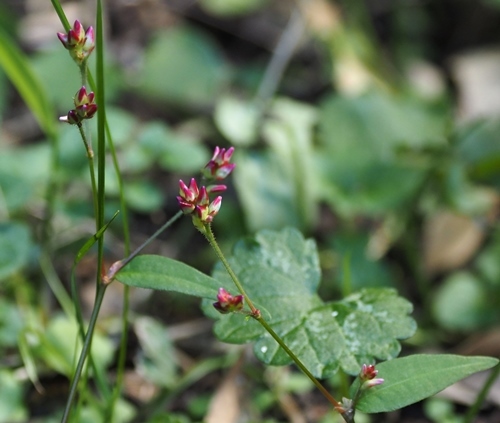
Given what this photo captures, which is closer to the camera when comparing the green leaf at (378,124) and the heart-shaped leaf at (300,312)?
the heart-shaped leaf at (300,312)

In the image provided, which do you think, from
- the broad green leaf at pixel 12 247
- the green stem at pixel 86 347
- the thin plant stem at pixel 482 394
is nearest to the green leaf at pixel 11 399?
the broad green leaf at pixel 12 247

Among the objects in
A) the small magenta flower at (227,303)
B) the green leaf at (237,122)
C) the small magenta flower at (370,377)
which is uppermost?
the green leaf at (237,122)

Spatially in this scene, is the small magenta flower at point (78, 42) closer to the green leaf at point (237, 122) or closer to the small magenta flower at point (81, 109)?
the small magenta flower at point (81, 109)

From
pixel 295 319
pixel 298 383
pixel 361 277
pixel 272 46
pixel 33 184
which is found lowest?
pixel 298 383

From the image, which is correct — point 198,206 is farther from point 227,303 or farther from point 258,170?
point 258,170

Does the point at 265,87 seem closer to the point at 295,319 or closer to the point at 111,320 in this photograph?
the point at 111,320

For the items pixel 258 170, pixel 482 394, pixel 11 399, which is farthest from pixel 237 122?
pixel 482 394

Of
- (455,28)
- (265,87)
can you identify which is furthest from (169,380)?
(455,28)
